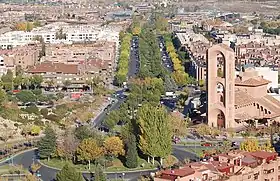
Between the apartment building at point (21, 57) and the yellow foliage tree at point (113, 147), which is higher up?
the yellow foliage tree at point (113, 147)

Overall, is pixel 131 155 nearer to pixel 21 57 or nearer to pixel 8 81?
pixel 8 81

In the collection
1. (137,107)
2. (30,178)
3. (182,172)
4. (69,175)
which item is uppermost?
(182,172)

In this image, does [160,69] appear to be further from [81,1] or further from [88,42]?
[81,1]

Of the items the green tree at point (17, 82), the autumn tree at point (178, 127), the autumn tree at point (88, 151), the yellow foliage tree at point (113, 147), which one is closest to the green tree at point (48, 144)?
the autumn tree at point (88, 151)

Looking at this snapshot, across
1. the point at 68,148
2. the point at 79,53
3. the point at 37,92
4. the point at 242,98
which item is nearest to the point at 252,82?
the point at 242,98

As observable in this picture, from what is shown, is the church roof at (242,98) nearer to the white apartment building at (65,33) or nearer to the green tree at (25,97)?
the green tree at (25,97)

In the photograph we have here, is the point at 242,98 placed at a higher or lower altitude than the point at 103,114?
higher

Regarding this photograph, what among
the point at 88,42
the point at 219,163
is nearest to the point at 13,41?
the point at 88,42
